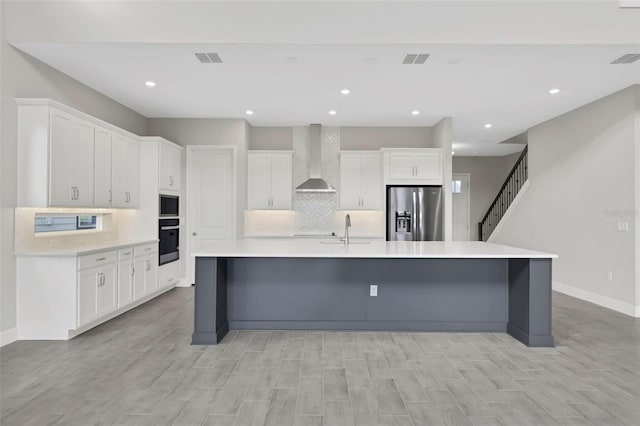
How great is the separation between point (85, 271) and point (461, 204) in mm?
9234

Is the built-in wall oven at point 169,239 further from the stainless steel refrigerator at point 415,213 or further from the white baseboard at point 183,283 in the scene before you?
the stainless steel refrigerator at point 415,213

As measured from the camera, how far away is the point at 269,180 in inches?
253

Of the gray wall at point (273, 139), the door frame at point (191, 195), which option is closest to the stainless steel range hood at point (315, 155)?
the gray wall at point (273, 139)

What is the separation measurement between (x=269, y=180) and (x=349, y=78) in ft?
9.01

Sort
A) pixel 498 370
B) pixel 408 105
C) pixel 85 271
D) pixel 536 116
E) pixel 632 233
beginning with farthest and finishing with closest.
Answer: pixel 536 116
pixel 408 105
pixel 632 233
pixel 85 271
pixel 498 370

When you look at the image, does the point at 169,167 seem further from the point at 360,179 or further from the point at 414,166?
the point at 414,166

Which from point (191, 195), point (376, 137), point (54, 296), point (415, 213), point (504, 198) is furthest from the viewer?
point (504, 198)

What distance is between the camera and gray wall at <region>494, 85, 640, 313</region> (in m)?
4.56

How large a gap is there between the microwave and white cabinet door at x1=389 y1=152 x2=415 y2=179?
3.78 meters

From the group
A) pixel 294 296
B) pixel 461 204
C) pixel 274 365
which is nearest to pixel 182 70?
pixel 294 296

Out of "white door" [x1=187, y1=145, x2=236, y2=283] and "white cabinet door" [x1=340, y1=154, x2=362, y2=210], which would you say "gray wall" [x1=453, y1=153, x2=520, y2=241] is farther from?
"white door" [x1=187, y1=145, x2=236, y2=283]

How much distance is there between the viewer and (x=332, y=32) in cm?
337

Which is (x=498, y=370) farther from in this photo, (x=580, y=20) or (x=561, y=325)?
(x=580, y=20)

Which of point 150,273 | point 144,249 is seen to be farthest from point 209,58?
point 150,273
